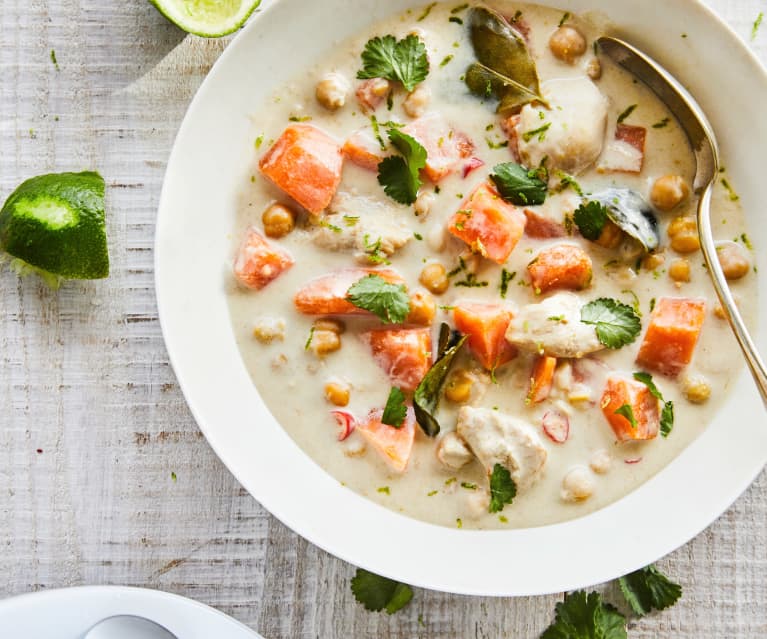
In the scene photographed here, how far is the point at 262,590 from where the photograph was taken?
3.71 meters

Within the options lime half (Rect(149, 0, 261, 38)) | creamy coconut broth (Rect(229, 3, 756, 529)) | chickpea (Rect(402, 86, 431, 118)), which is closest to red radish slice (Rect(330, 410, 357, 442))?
creamy coconut broth (Rect(229, 3, 756, 529))

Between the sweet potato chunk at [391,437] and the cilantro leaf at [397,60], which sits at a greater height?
the cilantro leaf at [397,60]

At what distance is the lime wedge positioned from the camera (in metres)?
3.39

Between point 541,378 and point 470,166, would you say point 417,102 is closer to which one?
point 470,166

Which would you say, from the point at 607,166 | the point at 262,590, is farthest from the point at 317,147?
the point at 262,590

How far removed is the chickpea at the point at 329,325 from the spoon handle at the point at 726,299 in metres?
1.61

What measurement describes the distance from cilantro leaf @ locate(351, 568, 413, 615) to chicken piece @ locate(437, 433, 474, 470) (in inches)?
26.3

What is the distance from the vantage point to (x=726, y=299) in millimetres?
3283

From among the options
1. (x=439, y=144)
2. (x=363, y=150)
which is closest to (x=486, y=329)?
(x=439, y=144)

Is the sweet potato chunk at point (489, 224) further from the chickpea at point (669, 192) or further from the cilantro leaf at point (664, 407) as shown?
the cilantro leaf at point (664, 407)

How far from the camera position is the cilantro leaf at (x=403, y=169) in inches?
129

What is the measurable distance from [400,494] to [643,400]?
1145 mm

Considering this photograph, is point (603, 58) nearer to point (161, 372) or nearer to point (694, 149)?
point (694, 149)

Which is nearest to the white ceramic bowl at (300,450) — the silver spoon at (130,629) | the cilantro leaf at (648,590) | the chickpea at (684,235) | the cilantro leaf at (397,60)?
the cilantro leaf at (397,60)
